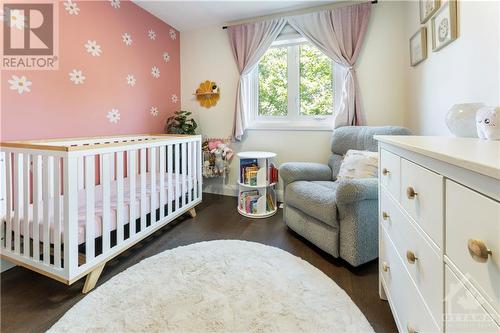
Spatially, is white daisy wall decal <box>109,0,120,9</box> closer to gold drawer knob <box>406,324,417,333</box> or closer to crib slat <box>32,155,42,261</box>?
crib slat <box>32,155,42,261</box>

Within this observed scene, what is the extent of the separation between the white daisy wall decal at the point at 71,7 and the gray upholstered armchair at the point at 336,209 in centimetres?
217

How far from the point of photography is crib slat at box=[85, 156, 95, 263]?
1.41m

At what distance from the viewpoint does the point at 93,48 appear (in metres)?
2.24

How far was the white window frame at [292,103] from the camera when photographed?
281cm

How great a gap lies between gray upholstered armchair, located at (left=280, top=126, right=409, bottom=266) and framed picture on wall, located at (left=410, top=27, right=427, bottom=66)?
1.97ft

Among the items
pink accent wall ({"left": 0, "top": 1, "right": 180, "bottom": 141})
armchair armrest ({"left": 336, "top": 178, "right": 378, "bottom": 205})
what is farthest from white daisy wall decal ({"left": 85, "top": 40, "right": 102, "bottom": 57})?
A: armchair armrest ({"left": 336, "top": 178, "right": 378, "bottom": 205})

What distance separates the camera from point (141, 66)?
2779mm

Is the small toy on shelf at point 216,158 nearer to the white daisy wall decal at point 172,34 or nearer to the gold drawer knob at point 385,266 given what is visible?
the white daisy wall decal at point 172,34

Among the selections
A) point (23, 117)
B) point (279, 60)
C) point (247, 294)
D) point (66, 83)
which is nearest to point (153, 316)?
point (247, 294)

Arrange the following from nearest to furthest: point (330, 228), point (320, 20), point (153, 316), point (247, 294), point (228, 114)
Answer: point (153, 316), point (247, 294), point (330, 228), point (320, 20), point (228, 114)

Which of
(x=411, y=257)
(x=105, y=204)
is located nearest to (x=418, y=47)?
(x=411, y=257)

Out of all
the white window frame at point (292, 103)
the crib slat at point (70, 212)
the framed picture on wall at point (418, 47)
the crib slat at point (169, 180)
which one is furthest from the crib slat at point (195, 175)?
the framed picture on wall at point (418, 47)

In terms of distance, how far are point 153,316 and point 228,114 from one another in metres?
2.47

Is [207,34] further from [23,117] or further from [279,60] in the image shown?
[23,117]
